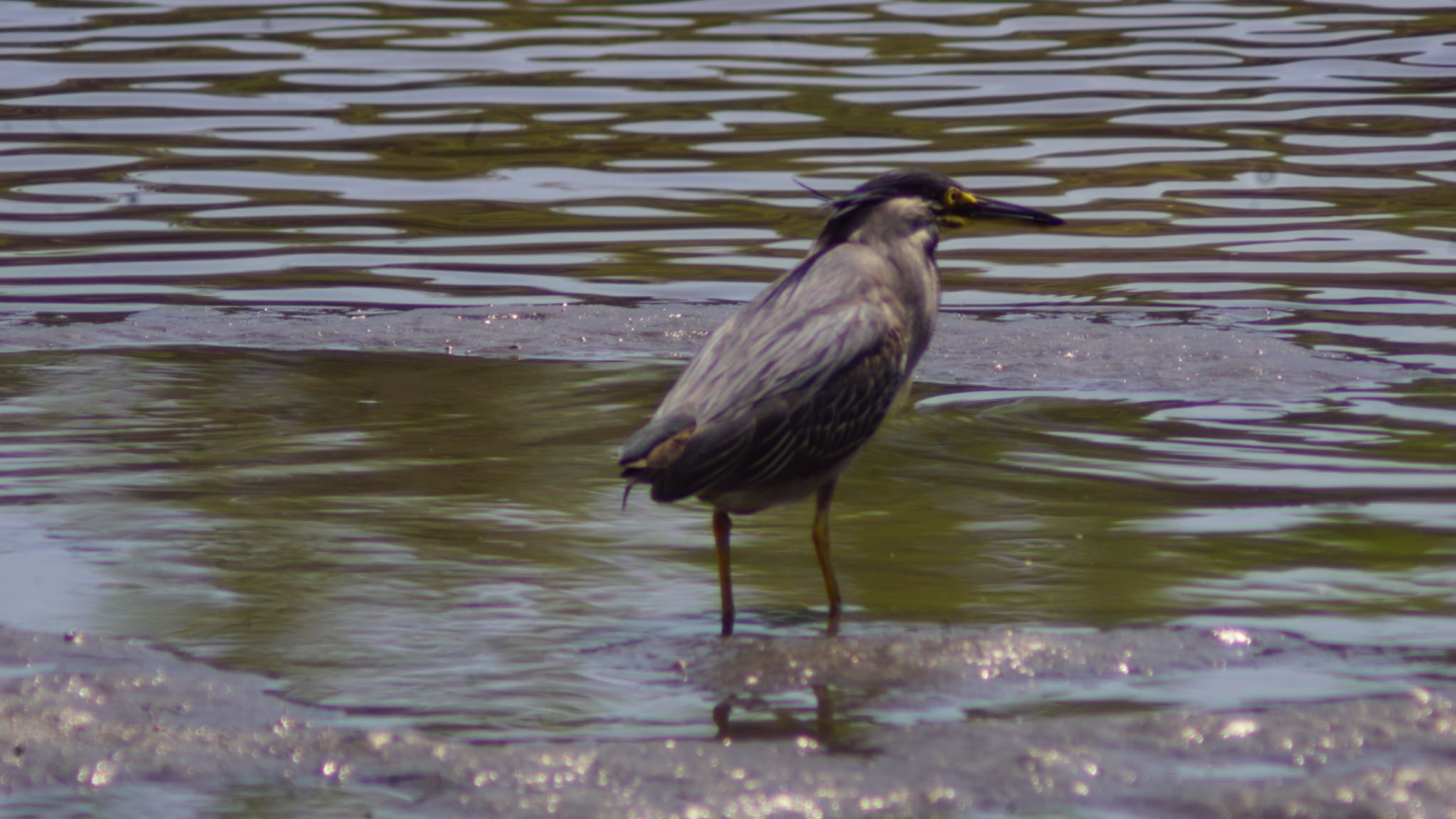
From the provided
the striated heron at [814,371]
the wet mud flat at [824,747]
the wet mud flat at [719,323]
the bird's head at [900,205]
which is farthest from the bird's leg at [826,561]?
the wet mud flat at [719,323]

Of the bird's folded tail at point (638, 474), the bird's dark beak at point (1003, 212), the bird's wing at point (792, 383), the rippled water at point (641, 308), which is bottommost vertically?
the rippled water at point (641, 308)

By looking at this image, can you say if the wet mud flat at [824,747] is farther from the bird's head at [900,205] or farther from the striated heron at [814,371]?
the bird's head at [900,205]

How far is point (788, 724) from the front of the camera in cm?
438

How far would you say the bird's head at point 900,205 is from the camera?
544cm

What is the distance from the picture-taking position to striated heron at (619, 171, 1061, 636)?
4.84m

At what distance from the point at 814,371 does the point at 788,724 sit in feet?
3.16

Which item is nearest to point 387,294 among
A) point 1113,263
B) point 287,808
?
point 1113,263

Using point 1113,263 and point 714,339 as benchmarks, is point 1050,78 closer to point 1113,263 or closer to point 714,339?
point 1113,263

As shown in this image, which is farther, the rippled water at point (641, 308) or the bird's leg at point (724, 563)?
the rippled water at point (641, 308)

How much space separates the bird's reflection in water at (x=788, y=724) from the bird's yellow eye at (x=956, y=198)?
4.93ft

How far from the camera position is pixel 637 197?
11.3 m

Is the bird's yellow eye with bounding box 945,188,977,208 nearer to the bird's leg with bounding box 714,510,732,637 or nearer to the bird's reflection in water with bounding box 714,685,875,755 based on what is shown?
the bird's leg with bounding box 714,510,732,637

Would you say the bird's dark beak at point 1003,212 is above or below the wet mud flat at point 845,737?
above

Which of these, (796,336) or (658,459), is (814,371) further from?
(658,459)
